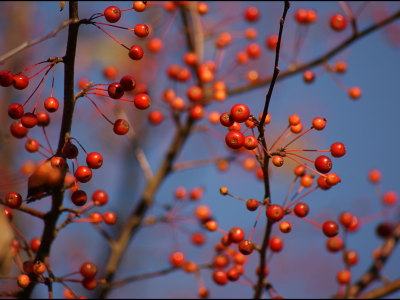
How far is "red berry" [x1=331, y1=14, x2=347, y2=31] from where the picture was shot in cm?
335

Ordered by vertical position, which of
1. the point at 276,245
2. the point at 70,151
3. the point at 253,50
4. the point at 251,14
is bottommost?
Result: the point at 276,245

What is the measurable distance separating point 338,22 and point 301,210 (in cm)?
245

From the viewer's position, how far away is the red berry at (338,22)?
3350mm

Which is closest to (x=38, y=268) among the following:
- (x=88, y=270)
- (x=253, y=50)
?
(x=88, y=270)

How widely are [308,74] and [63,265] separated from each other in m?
5.31

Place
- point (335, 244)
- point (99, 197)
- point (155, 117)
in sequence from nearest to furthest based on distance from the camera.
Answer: point (99, 197) → point (335, 244) → point (155, 117)

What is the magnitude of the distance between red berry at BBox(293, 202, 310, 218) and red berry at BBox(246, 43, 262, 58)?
2.52m

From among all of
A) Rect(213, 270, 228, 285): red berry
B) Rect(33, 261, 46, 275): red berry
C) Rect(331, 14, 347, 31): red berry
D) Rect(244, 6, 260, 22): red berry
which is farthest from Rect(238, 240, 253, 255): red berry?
Rect(244, 6, 260, 22): red berry

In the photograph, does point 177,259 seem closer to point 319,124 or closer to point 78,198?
point 78,198

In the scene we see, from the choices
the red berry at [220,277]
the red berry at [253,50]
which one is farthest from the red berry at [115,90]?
the red berry at [253,50]

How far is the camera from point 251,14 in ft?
13.0

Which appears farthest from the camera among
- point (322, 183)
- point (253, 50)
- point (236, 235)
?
point (253, 50)

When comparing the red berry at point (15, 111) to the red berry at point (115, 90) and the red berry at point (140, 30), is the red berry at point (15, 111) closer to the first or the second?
the red berry at point (115, 90)

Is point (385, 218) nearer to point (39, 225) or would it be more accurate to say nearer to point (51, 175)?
point (51, 175)
